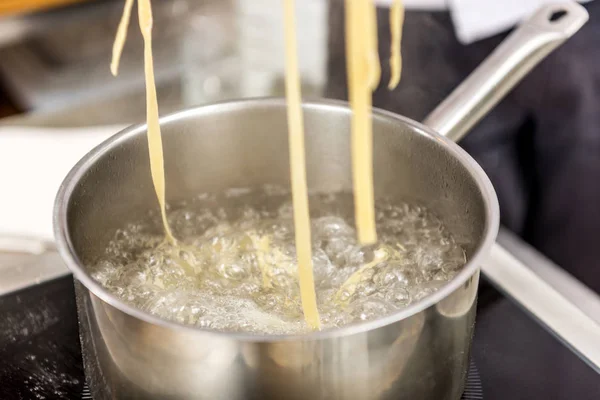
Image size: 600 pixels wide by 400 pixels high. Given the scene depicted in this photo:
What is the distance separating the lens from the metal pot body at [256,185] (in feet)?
1.10

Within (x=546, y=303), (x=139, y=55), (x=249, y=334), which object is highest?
(x=249, y=334)

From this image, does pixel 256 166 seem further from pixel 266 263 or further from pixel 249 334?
pixel 249 334

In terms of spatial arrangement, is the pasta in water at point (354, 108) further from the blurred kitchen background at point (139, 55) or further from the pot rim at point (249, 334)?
the blurred kitchen background at point (139, 55)

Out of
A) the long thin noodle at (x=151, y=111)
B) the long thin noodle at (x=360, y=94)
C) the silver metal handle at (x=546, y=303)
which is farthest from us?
the silver metal handle at (x=546, y=303)

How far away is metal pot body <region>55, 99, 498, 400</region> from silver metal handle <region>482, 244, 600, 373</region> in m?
0.09

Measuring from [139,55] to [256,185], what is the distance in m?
0.84

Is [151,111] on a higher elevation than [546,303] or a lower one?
higher

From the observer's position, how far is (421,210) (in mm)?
521

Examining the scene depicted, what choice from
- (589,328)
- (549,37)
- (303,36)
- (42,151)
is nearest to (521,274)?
(589,328)

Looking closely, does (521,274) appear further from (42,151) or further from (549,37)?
(42,151)

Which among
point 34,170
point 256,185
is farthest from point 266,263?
point 34,170

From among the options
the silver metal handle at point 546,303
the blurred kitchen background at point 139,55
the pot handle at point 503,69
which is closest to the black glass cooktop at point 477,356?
the silver metal handle at point 546,303

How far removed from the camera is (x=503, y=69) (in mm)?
524

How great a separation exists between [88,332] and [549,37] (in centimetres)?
35
